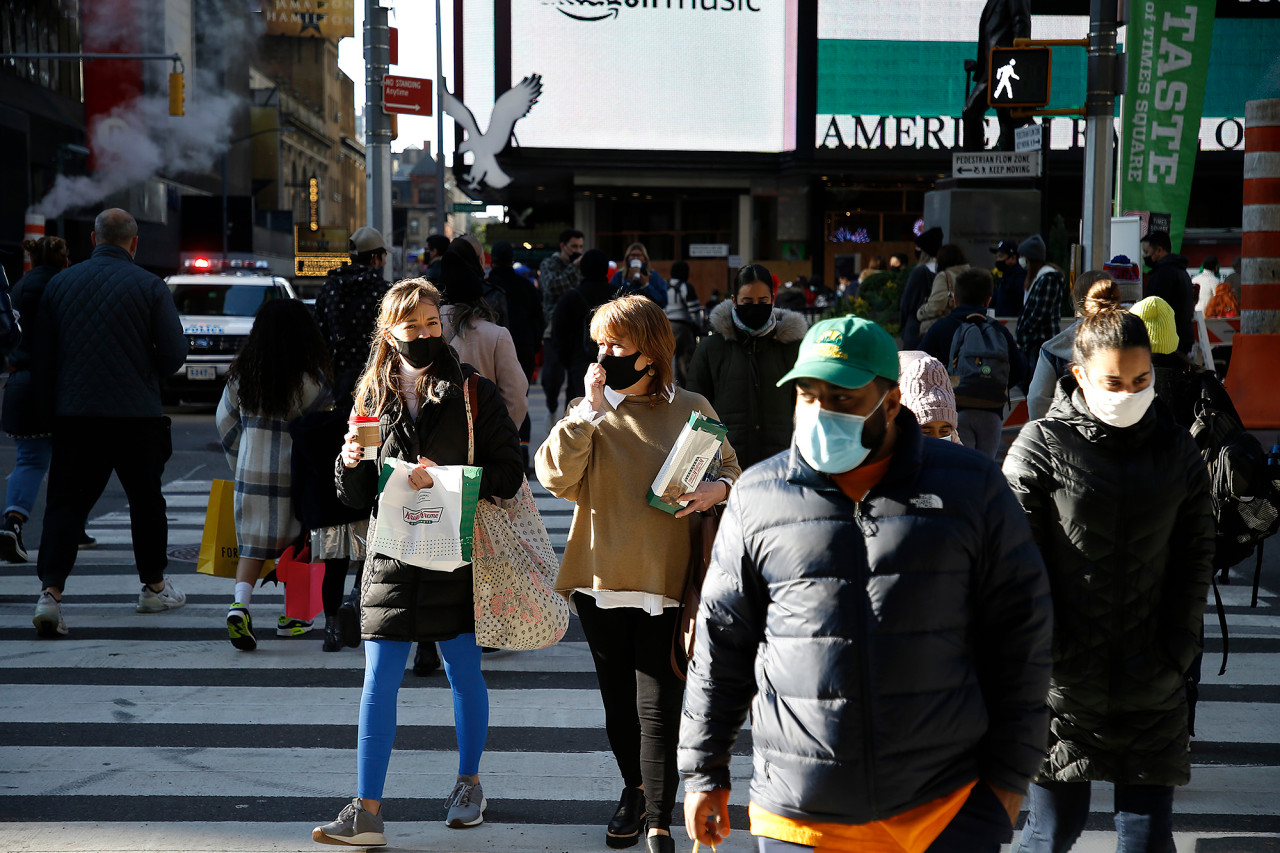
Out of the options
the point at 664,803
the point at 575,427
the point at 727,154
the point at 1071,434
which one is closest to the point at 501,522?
the point at 575,427

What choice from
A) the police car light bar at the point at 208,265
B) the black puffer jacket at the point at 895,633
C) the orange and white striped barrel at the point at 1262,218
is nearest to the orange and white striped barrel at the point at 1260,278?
the orange and white striped barrel at the point at 1262,218

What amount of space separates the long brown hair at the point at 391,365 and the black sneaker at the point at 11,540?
533 cm

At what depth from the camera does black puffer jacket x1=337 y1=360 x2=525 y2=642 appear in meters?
4.43

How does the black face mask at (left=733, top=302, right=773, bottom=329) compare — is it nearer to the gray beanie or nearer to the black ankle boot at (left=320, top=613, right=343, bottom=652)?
the black ankle boot at (left=320, top=613, right=343, bottom=652)

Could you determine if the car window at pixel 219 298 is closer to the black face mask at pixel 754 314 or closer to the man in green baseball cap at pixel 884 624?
the black face mask at pixel 754 314

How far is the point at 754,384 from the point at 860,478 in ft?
11.7

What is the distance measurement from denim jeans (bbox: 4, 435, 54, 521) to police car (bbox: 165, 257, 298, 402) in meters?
7.58

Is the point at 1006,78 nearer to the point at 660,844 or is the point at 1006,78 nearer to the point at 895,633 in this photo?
the point at 660,844

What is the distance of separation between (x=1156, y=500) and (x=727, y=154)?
1288 inches

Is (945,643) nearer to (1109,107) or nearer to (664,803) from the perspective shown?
(664,803)

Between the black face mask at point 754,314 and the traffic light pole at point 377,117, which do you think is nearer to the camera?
the black face mask at point 754,314

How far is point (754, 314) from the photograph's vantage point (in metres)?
6.29

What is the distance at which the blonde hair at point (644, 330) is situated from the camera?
429 centimetres

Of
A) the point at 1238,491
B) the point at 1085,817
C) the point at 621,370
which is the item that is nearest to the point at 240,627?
the point at 621,370
